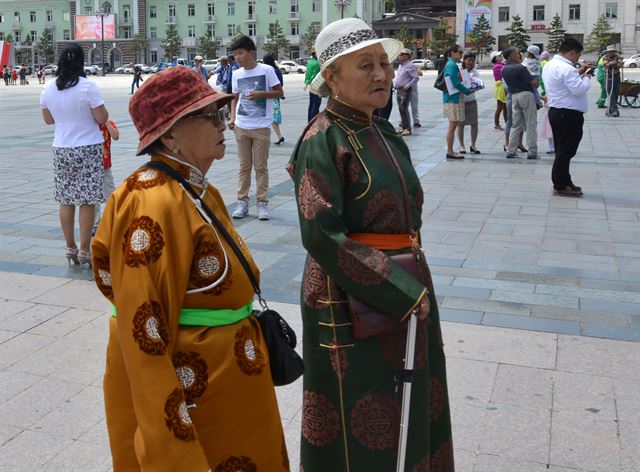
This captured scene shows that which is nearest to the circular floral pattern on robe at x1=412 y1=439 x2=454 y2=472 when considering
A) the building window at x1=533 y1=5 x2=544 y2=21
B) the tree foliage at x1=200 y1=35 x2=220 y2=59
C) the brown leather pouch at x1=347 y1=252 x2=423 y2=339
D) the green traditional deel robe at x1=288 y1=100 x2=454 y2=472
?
the green traditional deel robe at x1=288 y1=100 x2=454 y2=472

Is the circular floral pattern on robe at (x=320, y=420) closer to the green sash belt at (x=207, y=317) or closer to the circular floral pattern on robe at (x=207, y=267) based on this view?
the green sash belt at (x=207, y=317)

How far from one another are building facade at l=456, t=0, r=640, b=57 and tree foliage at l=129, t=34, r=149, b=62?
3586 centimetres

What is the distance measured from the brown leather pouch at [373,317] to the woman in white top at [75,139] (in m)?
3.93

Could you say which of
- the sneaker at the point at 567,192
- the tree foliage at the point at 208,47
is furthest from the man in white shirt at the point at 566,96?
the tree foliage at the point at 208,47

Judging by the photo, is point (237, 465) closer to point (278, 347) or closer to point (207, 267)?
point (278, 347)

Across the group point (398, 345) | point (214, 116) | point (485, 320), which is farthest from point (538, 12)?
point (214, 116)

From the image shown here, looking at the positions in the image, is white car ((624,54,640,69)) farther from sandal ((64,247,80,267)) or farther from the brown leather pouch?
the brown leather pouch

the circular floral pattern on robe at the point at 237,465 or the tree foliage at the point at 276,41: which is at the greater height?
the tree foliage at the point at 276,41

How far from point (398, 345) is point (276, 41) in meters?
86.0

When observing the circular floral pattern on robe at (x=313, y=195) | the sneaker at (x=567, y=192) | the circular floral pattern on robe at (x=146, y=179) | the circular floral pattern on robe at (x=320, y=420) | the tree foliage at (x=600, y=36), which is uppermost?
the tree foliage at (x=600, y=36)

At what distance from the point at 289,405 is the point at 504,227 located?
165 inches

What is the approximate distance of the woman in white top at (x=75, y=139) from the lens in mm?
5586

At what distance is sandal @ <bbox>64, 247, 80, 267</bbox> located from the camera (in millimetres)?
6063

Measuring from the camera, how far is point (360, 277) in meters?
2.19
